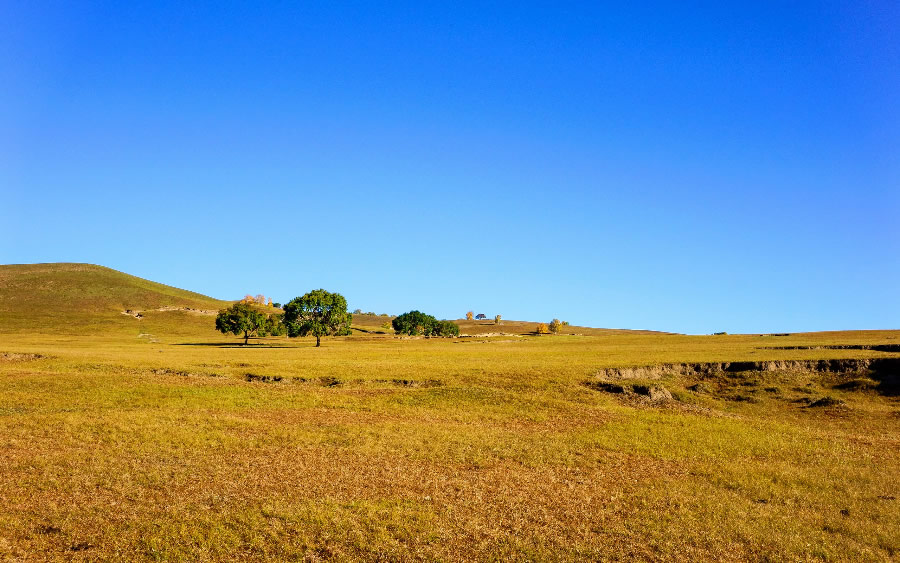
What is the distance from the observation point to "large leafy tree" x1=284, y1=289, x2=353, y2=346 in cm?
10725

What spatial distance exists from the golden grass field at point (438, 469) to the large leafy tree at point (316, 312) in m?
61.4

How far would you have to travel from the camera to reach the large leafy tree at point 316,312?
107m

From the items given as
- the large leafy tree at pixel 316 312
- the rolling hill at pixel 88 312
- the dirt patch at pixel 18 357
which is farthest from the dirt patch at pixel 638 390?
the rolling hill at pixel 88 312

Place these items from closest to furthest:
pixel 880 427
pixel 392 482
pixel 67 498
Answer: pixel 67 498 → pixel 392 482 → pixel 880 427

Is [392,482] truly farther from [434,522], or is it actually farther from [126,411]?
[126,411]

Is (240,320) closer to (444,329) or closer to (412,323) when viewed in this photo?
(412,323)

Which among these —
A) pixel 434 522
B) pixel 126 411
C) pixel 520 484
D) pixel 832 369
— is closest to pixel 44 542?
pixel 434 522

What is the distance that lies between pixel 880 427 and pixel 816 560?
25.2 m

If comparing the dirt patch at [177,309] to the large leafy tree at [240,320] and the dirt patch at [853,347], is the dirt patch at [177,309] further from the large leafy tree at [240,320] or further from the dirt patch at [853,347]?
the dirt patch at [853,347]

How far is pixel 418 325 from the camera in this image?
169 m

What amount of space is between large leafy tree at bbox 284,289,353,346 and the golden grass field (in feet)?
201

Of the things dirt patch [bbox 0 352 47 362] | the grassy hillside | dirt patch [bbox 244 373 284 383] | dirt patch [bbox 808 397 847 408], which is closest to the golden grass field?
dirt patch [bbox 808 397 847 408]

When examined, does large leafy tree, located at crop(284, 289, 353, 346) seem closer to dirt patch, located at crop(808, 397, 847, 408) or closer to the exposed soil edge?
the exposed soil edge

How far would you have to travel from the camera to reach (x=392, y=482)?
65.6 feet
